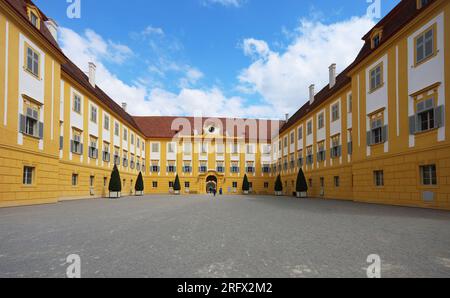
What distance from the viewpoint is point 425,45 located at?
13312 mm

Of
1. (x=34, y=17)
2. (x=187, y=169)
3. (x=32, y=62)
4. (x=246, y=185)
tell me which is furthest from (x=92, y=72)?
(x=246, y=185)

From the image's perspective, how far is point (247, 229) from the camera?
7.14 metres

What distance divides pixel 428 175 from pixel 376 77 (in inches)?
300

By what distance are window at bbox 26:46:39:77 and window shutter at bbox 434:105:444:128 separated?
2204cm

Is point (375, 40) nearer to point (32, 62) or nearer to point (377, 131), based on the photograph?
point (377, 131)

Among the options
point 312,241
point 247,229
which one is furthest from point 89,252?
point 312,241

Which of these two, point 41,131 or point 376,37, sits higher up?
point 376,37

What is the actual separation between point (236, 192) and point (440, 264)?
41776 mm

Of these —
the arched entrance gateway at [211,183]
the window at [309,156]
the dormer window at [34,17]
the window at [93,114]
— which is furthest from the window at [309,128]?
the dormer window at [34,17]

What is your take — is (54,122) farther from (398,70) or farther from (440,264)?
(398,70)

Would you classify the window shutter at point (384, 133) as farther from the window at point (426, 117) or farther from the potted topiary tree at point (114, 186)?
the potted topiary tree at point (114, 186)

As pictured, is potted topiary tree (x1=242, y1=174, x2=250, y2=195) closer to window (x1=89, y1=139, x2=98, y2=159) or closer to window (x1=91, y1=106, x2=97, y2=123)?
window (x1=89, y1=139, x2=98, y2=159)

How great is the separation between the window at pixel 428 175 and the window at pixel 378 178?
299cm

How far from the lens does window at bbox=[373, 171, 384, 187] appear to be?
16266mm
